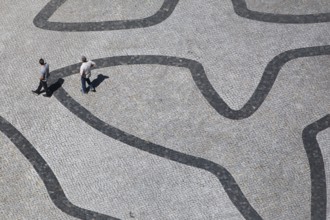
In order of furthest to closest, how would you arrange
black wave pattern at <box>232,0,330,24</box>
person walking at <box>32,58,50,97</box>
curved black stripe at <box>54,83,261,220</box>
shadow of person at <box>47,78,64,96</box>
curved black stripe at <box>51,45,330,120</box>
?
black wave pattern at <box>232,0,330,24</box> < shadow of person at <box>47,78,64,96</box> < curved black stripe at <box>51,45,330,120</box> < person walking at <box>32,58,50,97</box> < curved black stripe at <box>54,83,261,220</box>

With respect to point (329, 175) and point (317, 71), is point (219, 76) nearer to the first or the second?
point (317, 71)

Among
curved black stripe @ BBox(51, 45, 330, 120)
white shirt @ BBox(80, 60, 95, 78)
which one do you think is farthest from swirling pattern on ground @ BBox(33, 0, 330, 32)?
white shirt @ BBox(80, 60, 95, 78)

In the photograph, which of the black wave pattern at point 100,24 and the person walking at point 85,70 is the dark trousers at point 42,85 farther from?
the black wave pattern at point 100,24

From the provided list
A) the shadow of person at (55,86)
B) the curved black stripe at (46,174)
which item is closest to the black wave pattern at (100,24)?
the shadow of person at (55,86)

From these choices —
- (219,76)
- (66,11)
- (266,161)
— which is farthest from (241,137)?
(66,11)

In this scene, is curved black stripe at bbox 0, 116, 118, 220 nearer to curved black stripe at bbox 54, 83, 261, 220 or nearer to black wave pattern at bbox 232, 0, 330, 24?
curved black stripe at bbox 54, 83, 261, 220

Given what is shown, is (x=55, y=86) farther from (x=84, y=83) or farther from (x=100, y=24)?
(x=100, y=24)

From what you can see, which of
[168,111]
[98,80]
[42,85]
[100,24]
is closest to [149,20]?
[100,24]
